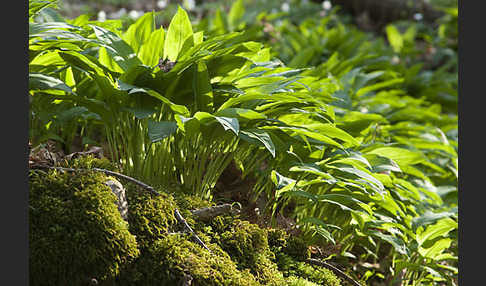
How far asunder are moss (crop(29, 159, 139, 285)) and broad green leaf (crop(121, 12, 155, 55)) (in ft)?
2.81

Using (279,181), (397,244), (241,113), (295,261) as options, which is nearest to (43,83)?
(241,113)

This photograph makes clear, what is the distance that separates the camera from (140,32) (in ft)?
8.02

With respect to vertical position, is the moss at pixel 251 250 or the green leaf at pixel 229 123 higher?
the green leaf at pixel 229 123

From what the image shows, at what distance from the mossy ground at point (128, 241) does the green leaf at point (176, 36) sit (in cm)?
69

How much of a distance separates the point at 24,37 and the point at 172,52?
0.85 m

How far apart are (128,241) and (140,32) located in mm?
1151

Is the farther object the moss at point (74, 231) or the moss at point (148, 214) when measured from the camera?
the moss at point (148, 214)

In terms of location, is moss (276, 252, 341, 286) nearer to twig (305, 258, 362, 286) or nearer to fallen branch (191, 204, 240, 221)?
twig (305, 258, 362, 286)

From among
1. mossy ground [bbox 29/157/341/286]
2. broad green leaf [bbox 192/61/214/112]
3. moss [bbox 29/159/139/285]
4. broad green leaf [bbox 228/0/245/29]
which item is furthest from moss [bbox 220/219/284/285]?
broad green leaf [bbox 228/0/245/29]

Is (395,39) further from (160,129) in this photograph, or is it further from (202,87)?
(160,129)

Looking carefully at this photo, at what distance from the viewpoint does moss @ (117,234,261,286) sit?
175 cm

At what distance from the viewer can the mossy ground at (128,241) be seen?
65.0 inches

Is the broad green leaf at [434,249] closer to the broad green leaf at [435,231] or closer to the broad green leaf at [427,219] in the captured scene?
the broad green leaf at [435,231]

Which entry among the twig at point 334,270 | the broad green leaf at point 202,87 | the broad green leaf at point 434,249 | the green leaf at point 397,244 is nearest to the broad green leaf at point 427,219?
the broad green leaf at point 434,249
